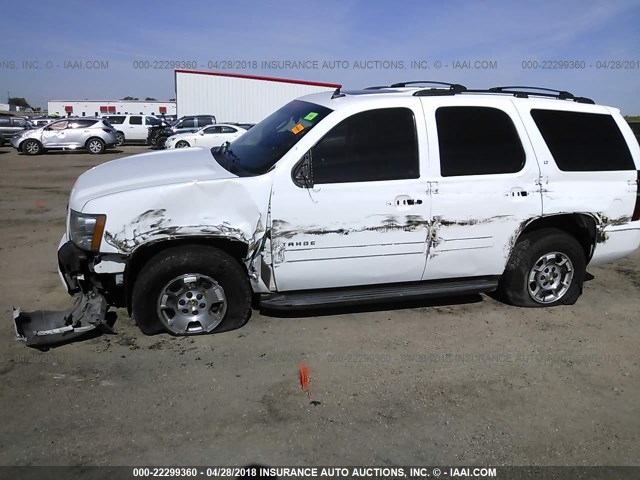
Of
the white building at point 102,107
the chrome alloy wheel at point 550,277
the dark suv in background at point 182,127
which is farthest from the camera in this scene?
the white building at point 102,107

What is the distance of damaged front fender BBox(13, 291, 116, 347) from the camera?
3867 mm

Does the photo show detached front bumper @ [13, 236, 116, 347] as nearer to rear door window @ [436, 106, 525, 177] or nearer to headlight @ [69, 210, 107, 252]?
headlight @ [69, 210, 107, 252]

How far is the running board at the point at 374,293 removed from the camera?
4086 millimetres

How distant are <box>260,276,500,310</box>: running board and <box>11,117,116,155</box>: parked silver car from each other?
70.0ft

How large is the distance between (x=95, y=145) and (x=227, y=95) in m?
11.1

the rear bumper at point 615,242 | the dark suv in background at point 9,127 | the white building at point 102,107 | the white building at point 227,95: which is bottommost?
the rear bumper at point 615,242

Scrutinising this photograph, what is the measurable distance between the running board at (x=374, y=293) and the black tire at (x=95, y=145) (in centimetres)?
2146

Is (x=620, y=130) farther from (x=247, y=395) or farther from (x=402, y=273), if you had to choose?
(x=247, y=395)

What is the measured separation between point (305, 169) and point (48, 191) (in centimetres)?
910

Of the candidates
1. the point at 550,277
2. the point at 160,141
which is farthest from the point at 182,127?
the point at 550,277

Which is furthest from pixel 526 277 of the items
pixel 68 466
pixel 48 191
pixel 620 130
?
pixel 48 191

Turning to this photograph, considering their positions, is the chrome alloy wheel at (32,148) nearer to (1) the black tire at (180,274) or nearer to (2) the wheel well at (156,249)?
(2) the wheel well at (156,249)

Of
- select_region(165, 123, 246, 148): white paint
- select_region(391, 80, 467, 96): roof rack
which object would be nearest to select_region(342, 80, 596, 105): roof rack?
select_region(391, 80, 467, 96): roof rack

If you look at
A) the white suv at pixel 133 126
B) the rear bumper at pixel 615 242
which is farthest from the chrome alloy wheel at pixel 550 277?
the white suv at pixel 133 126
